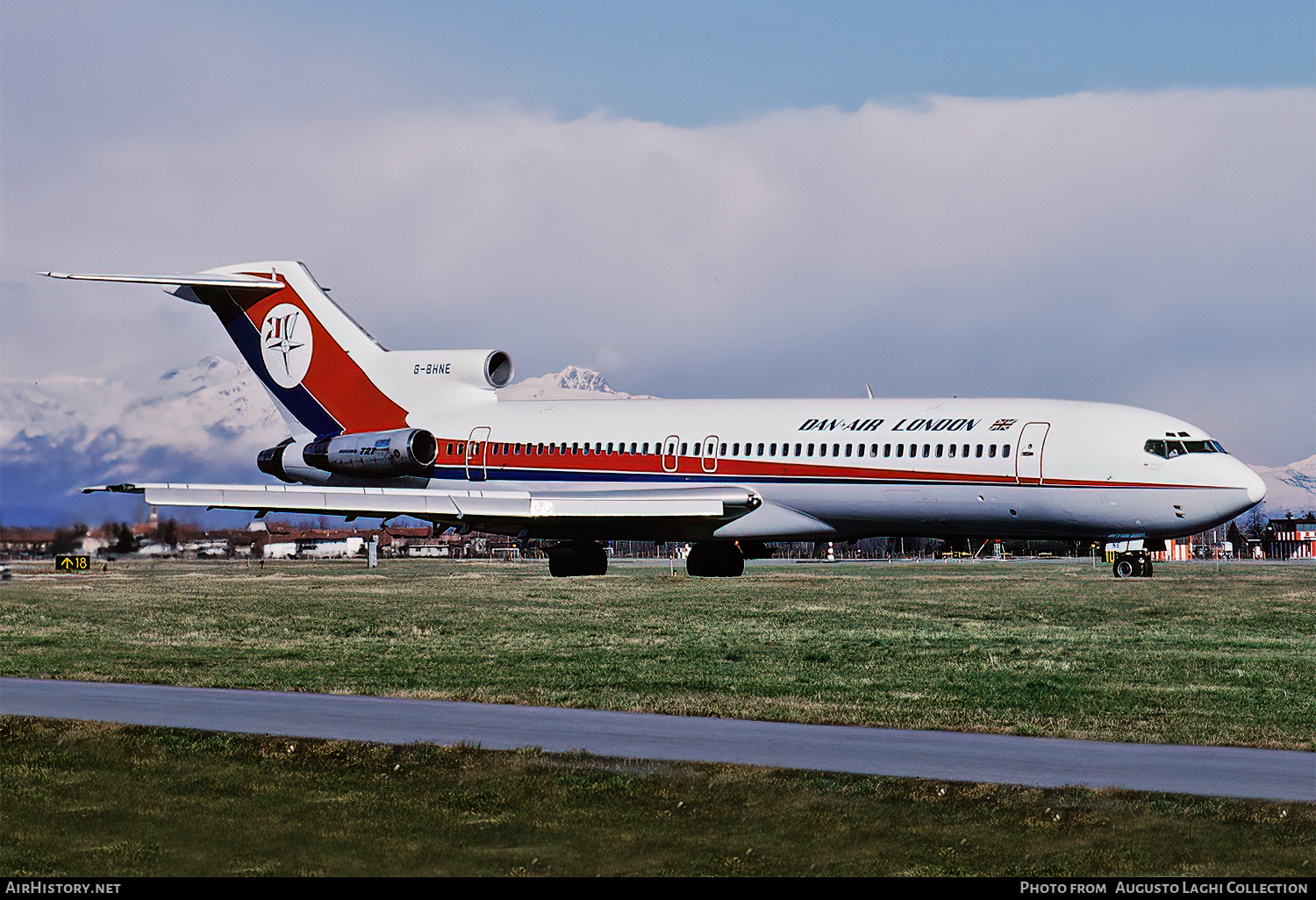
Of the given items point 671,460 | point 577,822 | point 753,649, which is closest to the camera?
point 577,822

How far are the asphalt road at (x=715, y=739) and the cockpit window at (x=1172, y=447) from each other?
903 inches

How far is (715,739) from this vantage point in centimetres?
1656

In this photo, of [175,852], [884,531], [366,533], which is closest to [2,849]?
[175,852]

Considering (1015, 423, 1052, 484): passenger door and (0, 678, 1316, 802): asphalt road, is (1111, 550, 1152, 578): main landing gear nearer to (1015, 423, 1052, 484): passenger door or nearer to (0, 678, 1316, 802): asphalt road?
(1015, 423, 1052, 484): passenger door

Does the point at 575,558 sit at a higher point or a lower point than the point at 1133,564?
higher

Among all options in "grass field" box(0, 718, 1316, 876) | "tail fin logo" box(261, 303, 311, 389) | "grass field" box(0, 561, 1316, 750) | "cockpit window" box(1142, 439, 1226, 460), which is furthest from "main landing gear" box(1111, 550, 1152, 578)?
"grass field" box(0, 718, 1316, 876)

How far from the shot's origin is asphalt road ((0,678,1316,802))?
565 inches

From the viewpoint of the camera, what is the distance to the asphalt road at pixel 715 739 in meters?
14.3

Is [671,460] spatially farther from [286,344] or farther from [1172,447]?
[286,344]

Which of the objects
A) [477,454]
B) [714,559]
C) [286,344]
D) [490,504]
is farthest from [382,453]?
[714,559]

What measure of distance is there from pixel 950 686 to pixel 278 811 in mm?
11359

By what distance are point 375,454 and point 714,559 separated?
1169cm

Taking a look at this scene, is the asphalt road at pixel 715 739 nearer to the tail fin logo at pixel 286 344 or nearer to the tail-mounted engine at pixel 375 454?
the tail-mounted engine at pixel 375 454

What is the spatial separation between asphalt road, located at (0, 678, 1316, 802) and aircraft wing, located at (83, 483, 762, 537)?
2170 cm
